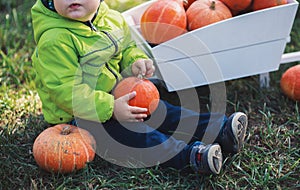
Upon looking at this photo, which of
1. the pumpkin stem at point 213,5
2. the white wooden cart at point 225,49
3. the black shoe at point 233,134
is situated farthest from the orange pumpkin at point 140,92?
the pumpkin stem at point 213,5

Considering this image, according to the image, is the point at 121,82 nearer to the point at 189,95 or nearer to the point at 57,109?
the point at 57,109

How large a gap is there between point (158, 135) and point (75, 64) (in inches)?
20.4

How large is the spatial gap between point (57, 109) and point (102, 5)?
585mm

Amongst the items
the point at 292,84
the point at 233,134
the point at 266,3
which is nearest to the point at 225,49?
the point at 266,3

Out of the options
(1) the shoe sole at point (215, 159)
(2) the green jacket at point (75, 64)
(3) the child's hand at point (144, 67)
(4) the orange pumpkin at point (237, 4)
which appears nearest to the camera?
(1) the shoe sole at point (215, 159)

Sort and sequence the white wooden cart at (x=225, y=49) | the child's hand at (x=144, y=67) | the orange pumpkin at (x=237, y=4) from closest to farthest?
the child's hand at (x=144, y=67) → the white wooden cart at (x=225, y=49) → the orange pumpkin at (x=237, y=4)

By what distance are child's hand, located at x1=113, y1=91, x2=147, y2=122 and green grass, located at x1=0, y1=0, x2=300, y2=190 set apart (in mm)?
239

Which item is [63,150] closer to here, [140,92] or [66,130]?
[66,130]

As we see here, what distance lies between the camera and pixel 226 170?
2314mm

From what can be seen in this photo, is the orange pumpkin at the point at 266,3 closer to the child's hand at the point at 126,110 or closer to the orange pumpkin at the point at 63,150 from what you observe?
the child's hand at the point at 126,110

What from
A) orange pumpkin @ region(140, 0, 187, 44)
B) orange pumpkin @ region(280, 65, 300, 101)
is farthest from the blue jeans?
orange pumpkin @ region(280, 65, 300, 101)

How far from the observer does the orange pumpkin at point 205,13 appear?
2662 millimetres

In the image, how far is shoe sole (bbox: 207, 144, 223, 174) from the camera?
7.09 ft

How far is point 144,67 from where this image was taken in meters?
2.51
